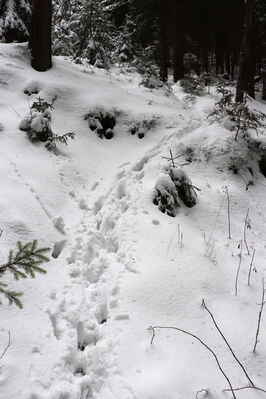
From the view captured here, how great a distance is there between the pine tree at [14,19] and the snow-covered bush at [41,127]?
12840 mm

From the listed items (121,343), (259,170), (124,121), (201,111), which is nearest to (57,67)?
(124,121)

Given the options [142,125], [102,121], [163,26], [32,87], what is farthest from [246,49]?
[163,26]

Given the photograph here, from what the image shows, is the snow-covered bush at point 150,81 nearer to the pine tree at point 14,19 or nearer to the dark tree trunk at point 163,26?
the dark tree trunk at point 163,26

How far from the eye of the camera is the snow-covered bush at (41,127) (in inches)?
252

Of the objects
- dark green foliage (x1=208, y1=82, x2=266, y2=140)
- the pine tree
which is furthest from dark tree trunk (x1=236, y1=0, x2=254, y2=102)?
the pine tree

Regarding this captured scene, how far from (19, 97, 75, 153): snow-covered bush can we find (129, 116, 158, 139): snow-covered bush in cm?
168

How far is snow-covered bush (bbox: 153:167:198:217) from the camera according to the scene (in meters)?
5.07

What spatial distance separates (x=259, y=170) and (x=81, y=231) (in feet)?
13.8

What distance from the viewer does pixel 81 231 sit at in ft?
15.3

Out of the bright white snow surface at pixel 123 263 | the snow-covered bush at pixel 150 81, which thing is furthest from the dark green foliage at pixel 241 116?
the snow-covered bush at pixel 150 81

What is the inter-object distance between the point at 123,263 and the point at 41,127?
12.3ft

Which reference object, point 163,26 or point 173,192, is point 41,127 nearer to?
point 173,192

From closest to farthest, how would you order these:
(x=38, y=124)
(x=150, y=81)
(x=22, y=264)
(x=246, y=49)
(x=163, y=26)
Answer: (x=22, y=264)
(x=38, y=124)
(x=246, y=49)
(x=150, y=81)
(x=163, y=26)

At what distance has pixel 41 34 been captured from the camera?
28.8 ft
